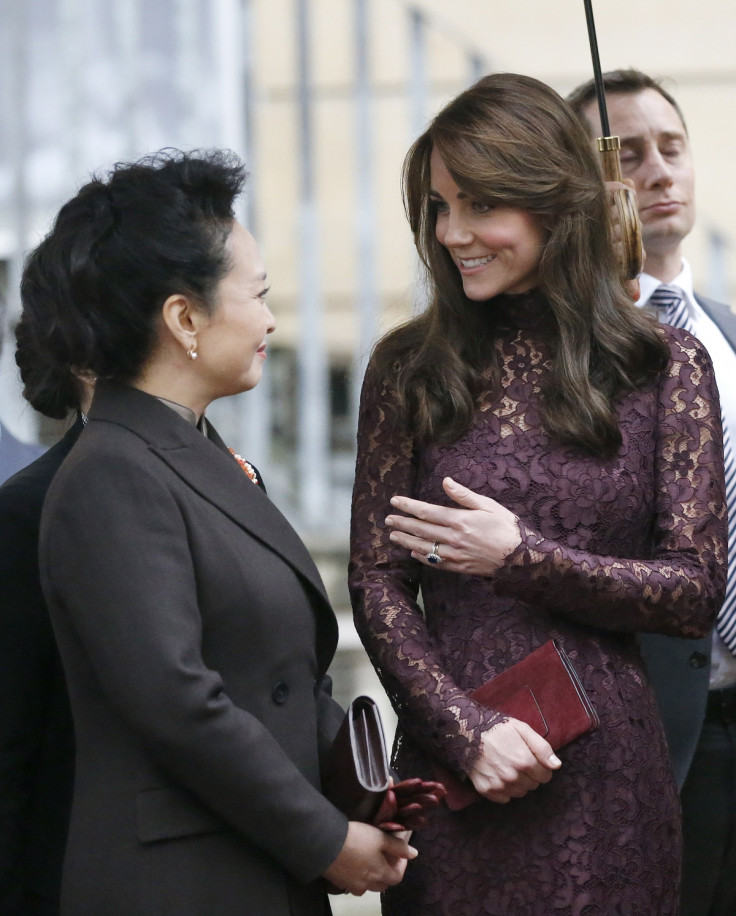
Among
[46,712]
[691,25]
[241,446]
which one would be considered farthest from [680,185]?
[691,25]

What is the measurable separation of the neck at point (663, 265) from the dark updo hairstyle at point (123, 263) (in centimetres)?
112

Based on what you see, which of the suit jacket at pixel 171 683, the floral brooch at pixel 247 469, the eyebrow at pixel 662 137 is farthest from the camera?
the eyebrow at pixel 662 137

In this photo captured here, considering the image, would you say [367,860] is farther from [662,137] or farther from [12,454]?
[662,137]

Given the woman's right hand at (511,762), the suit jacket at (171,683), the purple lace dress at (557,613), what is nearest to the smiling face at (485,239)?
the purple lace dress at (557,613)

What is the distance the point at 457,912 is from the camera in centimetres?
185

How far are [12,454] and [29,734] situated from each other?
808 millimetres

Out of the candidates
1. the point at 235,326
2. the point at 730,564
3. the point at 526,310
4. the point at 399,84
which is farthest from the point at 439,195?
the point at 399,84

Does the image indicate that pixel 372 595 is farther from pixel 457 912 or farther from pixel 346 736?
pixel 457 912

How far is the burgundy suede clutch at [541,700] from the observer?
177 centimetres

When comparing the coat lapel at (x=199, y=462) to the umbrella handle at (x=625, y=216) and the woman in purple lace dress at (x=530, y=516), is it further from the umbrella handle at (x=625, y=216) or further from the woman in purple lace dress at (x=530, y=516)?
the umbrella handle at (x=625, y=216)

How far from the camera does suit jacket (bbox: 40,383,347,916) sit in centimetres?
153

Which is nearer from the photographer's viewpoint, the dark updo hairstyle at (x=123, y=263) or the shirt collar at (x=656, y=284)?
the dark updo hairstyle at (x=123, y=263)

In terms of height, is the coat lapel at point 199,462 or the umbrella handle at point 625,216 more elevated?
the umbrella handle at point 625,216

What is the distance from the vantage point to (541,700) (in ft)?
5.88
